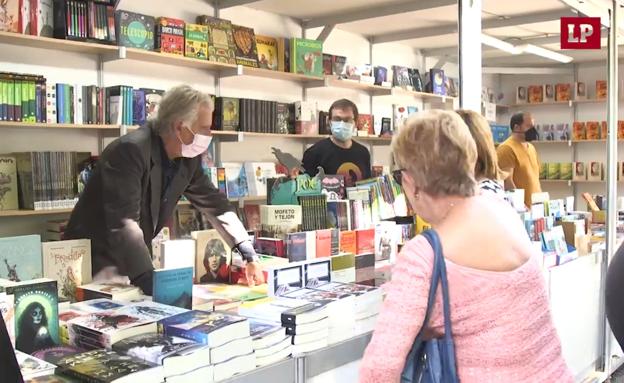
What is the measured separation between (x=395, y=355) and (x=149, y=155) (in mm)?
1507

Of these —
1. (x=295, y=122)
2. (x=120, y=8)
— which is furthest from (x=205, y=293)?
(x=295, y=122)

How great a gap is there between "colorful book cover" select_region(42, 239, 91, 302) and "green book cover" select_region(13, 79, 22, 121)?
2138 millimetres

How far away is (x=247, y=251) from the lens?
2701 millimetres

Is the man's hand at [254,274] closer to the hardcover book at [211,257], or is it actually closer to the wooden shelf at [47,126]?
the hardcover book at [211,257]

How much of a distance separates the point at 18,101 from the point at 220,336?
9.85 feet

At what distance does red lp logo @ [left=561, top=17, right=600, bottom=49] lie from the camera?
195 inches

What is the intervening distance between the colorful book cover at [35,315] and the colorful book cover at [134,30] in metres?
3.22

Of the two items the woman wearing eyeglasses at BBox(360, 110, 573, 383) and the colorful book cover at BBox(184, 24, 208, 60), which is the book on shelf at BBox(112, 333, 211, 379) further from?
the colorful book cover at BBox(184, 24, 208, 60)

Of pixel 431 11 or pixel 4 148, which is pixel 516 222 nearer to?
pixel 4 148

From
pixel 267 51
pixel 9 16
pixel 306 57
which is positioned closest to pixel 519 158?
pixel 306 57

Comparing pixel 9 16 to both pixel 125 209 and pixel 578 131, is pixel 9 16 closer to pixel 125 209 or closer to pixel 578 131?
pixel 125 209

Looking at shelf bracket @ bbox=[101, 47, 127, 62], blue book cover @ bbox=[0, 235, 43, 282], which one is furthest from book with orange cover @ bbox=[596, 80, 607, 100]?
blue book cover @ bbox=[0, 235, 43, 282]

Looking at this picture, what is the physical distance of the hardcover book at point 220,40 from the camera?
527 centimetres

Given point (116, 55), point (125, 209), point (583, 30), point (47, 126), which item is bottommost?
point (125, 209)
